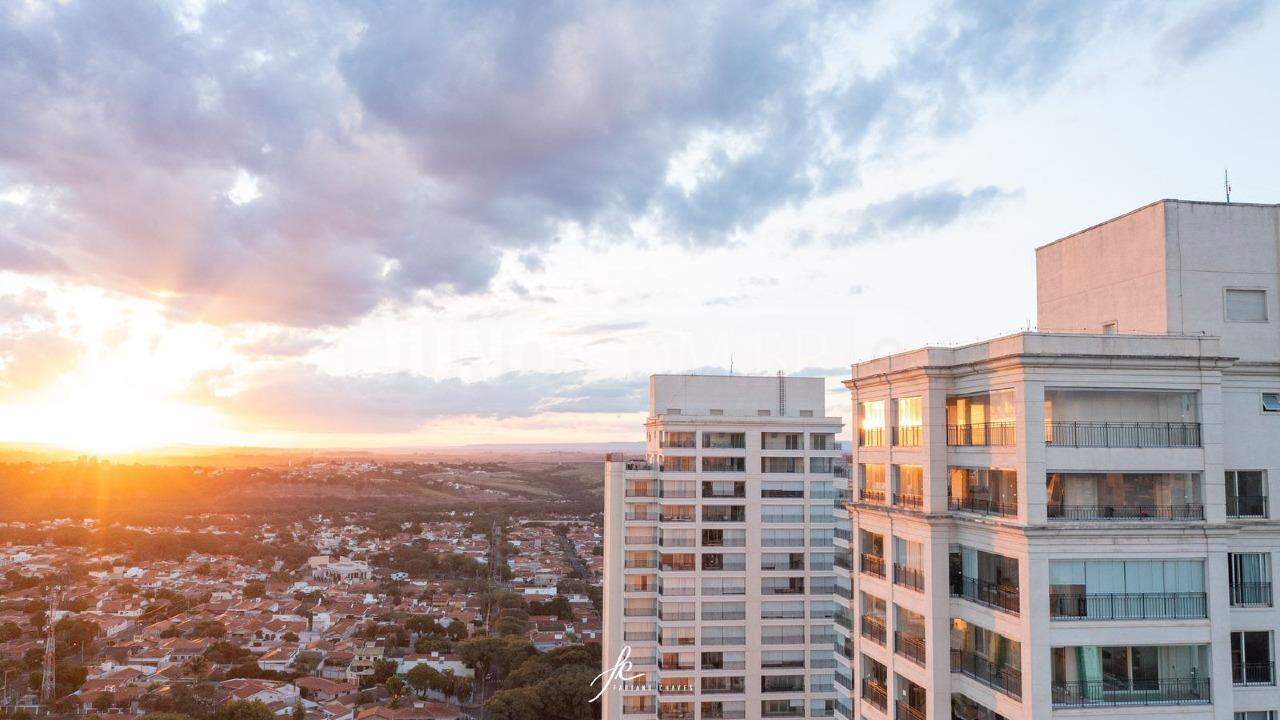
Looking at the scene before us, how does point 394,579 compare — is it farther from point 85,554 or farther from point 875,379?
point 875,379

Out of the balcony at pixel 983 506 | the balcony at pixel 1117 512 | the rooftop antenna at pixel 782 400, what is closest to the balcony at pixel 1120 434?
the balcony at pixel 1117 512

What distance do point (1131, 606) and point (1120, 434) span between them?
13.1ft

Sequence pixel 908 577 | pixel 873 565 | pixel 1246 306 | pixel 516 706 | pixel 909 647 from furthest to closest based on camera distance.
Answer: pixel 516 706, pixel 873 565, pixel 908 577, pixel 909 647, pixel 1246 306

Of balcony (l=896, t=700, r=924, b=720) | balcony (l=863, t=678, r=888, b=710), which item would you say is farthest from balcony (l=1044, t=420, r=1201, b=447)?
balcony (l=863, t=678, r=888, b=710)

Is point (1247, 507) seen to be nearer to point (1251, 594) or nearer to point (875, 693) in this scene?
point (1251, 594)

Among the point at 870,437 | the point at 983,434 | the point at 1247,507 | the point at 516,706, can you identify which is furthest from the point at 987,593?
A: the point at 516,706

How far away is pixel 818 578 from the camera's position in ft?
163

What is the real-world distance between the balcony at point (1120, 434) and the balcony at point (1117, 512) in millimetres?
1471

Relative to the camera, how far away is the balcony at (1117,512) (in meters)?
18.2

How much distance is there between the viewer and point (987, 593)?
1923 centimetres

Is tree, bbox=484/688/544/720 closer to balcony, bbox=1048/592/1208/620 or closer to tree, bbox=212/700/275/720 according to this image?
tree, bbox=212/700/275/720

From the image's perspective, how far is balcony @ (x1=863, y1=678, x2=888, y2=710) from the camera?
891 inches

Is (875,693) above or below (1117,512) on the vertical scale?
below

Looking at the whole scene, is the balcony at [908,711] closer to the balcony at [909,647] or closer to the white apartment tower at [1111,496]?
the white apartment tower at [1111,496]
